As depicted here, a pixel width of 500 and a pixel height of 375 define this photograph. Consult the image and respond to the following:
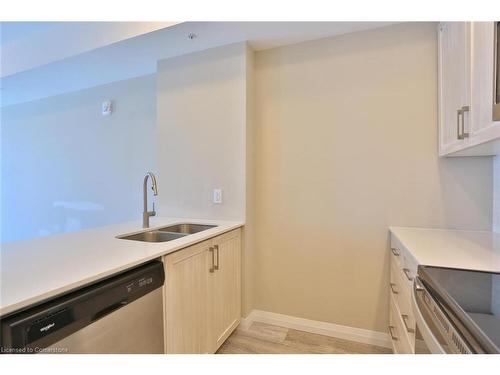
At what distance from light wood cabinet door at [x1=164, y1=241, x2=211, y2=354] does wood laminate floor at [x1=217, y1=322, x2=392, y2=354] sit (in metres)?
0.37

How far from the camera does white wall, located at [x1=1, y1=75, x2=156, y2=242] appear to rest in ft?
9.52

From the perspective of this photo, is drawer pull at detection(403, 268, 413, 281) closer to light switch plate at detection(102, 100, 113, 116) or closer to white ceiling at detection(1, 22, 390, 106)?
white ceiling at detection(1, 22, 390, 106)

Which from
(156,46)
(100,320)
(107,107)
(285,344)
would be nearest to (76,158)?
(107,107)

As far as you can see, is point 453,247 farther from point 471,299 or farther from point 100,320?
point 100,320

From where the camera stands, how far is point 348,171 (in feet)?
6.36

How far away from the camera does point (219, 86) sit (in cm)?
212

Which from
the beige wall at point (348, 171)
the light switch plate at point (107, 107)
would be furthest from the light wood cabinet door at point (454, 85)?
the light switch plate at point (107, 107)

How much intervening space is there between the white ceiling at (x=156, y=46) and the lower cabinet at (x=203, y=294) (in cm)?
159

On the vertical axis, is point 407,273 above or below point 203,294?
above

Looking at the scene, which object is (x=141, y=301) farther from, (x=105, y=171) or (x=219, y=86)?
(x=105, y=171)

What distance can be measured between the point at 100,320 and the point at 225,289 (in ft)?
3.26

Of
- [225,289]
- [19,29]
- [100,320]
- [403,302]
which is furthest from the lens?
[19,29]

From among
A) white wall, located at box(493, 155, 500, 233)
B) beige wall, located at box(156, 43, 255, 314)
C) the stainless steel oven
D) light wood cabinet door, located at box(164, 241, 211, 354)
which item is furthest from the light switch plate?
white wall, located at box(493, 155, 500, 233)
